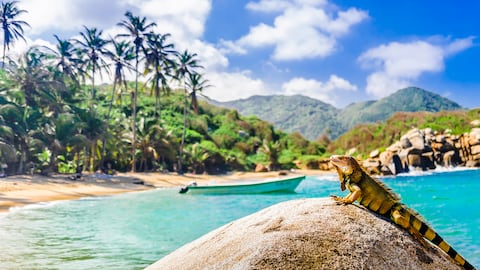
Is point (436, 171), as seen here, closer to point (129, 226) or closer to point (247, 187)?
point (247, 187)

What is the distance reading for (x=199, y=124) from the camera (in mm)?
57406

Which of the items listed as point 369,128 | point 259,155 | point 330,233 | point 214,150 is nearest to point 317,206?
point 330,233

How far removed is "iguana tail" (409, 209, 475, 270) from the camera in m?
3.74

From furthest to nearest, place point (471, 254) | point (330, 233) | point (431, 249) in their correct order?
1. point (471, 254)
2. point (431, 249)
3. point (330, 233)

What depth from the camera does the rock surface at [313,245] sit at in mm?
3195

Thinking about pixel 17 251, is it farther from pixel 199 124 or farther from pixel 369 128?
pixel 369 128

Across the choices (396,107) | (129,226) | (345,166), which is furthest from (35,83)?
(396,107)

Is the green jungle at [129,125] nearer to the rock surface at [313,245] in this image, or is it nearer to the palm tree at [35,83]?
the palm tree at [35,83]

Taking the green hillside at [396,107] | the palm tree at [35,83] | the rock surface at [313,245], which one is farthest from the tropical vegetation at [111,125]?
the green hillside at [396,107]

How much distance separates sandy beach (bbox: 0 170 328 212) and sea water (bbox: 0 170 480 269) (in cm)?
174

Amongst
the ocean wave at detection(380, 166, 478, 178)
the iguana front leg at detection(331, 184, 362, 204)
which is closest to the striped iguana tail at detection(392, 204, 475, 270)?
the iguana front leg at detection(331, 184, 362, 204)

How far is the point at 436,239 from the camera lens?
377cm

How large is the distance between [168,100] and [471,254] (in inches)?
2255

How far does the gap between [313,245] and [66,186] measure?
89.5 ft
